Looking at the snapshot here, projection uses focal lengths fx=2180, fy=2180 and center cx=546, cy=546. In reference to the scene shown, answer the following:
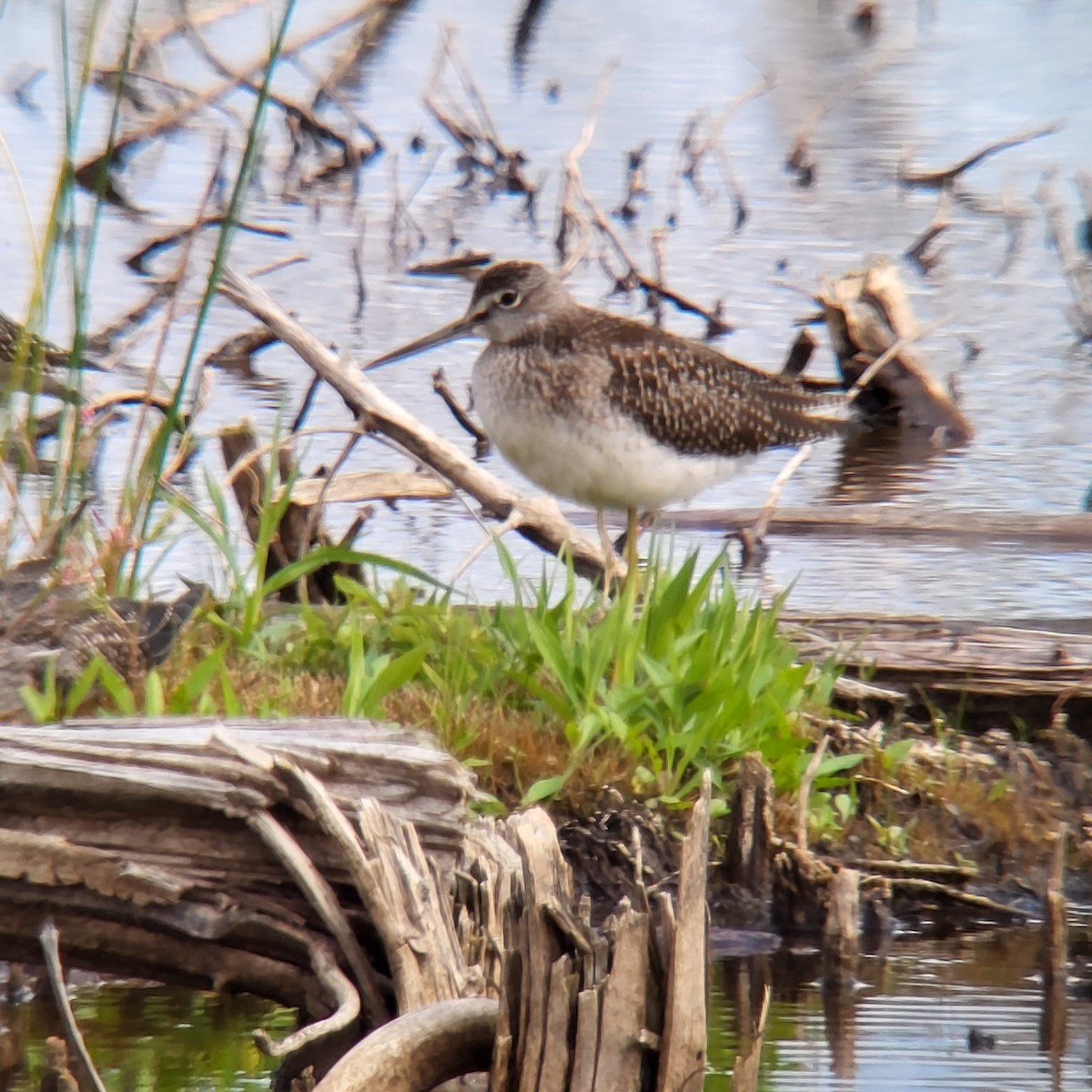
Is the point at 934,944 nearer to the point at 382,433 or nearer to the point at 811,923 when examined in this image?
the point at 811,923

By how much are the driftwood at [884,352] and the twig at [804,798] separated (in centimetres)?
500

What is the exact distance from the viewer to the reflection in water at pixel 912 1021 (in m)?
4.73

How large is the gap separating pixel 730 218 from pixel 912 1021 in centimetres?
1249

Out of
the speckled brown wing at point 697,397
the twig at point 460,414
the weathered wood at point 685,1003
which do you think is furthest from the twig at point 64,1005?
the twig at point 460,414

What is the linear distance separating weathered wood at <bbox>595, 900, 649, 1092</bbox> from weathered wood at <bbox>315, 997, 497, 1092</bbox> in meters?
0.34

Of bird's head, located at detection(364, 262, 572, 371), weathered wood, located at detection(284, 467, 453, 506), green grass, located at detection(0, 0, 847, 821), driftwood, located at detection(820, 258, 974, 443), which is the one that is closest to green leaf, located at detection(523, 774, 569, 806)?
green grass, located at detection(0, 0, 847, 821)

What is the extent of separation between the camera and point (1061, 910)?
5297 millimetres

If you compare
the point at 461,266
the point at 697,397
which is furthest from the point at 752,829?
the point at 461,266

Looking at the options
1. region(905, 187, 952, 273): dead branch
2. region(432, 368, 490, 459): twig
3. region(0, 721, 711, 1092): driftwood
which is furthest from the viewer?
region(905, 187, 952, 273): dead branch

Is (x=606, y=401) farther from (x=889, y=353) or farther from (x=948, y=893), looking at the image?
(x=889, y=353)

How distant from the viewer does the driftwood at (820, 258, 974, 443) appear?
1078cm

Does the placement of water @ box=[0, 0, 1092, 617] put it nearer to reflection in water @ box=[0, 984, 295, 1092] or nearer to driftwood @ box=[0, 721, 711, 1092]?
reflection in water @ box=[0, 984, 295, 1092]

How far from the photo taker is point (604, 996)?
3.64 metres

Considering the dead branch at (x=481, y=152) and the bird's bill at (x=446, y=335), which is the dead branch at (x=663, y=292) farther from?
the bird's bill at (x=446, y=335)
